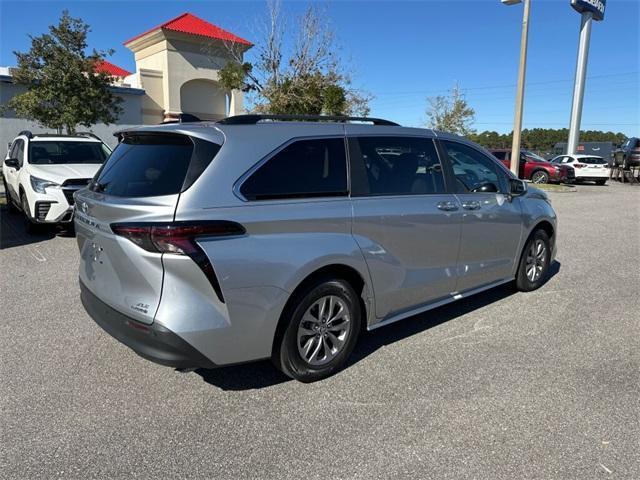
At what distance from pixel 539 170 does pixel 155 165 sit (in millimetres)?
24677

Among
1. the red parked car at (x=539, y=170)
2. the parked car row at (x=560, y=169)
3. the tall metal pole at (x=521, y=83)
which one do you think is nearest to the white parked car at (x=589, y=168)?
the parked car row at (x=560, y=169)

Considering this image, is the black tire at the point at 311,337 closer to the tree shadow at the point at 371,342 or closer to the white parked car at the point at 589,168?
the tree shadow at the point at 371,342

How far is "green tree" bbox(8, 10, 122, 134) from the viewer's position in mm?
15500

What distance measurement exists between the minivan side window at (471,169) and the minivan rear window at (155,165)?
246cm

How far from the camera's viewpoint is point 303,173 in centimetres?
335

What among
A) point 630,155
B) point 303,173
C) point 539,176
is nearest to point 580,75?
point 630,155

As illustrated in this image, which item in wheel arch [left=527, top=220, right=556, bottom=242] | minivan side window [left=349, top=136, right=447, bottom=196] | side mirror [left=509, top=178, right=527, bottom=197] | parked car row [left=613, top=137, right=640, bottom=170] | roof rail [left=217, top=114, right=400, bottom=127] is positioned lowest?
wheel arch [left=527, top=220, right=556, bottom=242]

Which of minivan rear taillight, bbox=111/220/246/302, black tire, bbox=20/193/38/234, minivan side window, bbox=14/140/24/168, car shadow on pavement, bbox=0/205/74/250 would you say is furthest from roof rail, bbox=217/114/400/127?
minivan side window, bbox=14/140/24/168

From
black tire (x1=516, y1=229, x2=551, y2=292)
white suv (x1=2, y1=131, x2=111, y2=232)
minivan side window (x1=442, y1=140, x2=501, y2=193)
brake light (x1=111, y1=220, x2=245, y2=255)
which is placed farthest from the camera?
white suv (x1=2, y1=131, x2=111, y2=232)

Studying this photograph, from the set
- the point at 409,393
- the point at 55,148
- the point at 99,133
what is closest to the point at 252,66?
the point at 99,133

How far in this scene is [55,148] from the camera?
9.03 m

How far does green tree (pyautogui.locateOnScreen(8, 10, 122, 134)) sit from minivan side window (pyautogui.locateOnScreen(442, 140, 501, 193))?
15051 millimetres

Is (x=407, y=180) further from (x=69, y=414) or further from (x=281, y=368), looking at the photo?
(x=69, y=414)

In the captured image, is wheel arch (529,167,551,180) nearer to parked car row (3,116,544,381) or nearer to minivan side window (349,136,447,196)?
parked car row (3,116,544,381)
